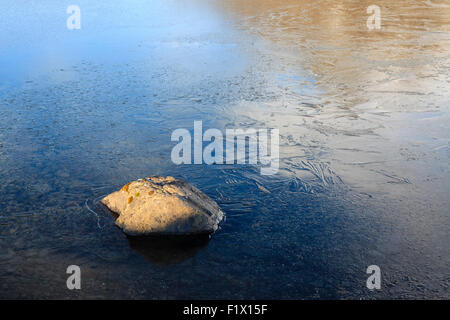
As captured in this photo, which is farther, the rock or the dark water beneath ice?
the rock

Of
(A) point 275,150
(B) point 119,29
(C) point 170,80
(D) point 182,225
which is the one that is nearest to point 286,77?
(C) point 170,80

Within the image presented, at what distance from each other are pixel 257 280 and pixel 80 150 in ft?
12.6

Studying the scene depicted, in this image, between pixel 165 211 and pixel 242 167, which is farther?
pixel 242 167

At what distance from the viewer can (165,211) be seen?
4.88 metres

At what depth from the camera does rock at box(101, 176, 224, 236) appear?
15.9 feet

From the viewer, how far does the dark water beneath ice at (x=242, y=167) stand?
4336mm

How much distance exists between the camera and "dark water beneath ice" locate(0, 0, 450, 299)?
4.34 m

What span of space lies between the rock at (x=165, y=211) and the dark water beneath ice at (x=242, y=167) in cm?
16

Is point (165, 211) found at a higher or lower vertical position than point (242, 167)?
lower

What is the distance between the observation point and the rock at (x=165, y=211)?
190 inches

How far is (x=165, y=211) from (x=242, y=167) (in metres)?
1.74

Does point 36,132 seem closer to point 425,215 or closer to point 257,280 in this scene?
point 257,280

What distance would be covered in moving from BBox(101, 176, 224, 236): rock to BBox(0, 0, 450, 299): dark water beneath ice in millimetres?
157

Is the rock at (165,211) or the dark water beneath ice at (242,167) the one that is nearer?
the dark water beneath ice at (242,167)
